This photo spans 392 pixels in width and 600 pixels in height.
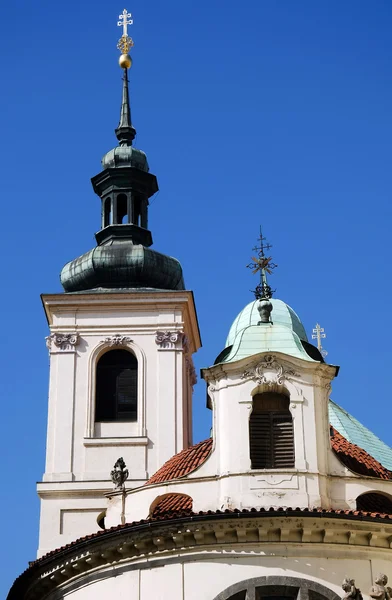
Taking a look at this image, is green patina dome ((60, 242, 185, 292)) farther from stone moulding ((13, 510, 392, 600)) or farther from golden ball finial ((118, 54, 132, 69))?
stone moulding ((13, 510, 392, 600))

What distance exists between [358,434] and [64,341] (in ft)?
31.7

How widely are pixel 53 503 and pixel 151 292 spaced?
284 inches

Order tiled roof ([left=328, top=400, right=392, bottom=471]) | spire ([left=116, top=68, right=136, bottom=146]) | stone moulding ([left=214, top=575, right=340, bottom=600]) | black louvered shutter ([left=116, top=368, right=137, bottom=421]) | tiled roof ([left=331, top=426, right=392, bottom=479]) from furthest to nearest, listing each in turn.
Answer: spire ([left=116, top=68, right=136, bottom=146])
black louvered shutter ([left=116, top=368, right=137, bottom=421])
tiled roof ([left=328, top=400, right=392, bottom=471])
tiled roof ([left=331, top=426, right=392, bottom=479])
stone moulding ([left=214, top=575, right=340, bottom=600])

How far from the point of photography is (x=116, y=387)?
4431 cm

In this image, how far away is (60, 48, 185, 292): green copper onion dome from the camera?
46000 millimetres

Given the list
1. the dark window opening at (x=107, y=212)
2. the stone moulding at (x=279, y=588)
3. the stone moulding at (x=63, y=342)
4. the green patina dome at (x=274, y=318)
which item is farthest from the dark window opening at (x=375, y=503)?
the dark window opening at (x=107, y=212)

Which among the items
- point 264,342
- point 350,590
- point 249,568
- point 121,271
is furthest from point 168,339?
point 350,590

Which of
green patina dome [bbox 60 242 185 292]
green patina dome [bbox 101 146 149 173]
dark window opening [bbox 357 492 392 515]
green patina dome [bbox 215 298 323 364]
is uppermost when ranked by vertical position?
green patina dome [bbox 101 146 149 173]

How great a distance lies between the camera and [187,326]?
4631 centimetres

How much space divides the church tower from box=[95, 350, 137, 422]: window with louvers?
0.03 meters

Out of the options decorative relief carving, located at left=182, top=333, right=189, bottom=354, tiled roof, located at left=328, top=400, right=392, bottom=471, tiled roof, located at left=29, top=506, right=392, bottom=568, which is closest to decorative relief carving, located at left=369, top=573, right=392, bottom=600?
tiled roof, located at left=29, top=506, right=392, bottom=568

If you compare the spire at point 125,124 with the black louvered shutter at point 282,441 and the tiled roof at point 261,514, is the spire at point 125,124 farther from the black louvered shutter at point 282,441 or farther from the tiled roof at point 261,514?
the tiled roof at point 261,514

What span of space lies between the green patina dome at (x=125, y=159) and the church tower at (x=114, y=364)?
14cm

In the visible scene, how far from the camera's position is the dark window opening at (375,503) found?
101ft
